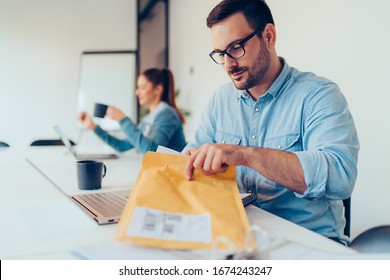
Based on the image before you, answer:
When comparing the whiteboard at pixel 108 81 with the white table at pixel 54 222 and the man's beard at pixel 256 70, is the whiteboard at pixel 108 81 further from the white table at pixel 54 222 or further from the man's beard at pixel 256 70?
the man's beard at pixel 256 70

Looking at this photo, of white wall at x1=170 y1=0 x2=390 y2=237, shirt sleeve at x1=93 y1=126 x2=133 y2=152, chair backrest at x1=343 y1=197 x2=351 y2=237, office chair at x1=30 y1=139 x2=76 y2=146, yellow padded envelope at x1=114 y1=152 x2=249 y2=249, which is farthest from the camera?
office chair at x1=30 y1=139 x2=76 y2=146

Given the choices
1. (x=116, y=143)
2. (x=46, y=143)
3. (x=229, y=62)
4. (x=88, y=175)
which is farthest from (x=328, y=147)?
(x=46, y=143)

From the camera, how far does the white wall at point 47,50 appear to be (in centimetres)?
402

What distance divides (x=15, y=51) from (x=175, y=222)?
4.04 meters

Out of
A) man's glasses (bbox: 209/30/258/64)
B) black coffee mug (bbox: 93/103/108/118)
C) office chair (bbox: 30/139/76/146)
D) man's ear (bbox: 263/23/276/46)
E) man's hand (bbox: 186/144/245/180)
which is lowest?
office chair (bbox: 30/139/76/146)

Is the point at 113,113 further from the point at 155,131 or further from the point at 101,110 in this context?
the point at 155,131

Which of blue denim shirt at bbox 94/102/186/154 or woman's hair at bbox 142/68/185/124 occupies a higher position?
woman's hair at bbox 142/68/185/124

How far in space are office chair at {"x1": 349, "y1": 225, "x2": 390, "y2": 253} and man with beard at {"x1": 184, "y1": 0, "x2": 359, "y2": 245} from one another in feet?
0.43

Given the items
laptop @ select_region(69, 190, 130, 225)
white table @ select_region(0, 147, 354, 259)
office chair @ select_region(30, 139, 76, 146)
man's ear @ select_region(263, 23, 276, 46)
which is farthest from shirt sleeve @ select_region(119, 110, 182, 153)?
man's ear @ select_region(263, 23, 276, 46)

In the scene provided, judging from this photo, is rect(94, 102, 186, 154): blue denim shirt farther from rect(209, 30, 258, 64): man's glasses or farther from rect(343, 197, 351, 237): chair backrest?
rect(343, 197, 351, 237): chair backrest

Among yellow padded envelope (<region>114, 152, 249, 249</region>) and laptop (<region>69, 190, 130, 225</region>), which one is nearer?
yellow padded envelope (<region>114, 152, 249, 249</region>)

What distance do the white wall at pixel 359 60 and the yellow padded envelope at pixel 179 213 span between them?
99 centimetres

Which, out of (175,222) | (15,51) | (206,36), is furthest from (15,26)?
(175,222)

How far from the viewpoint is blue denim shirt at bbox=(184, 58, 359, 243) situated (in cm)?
90
